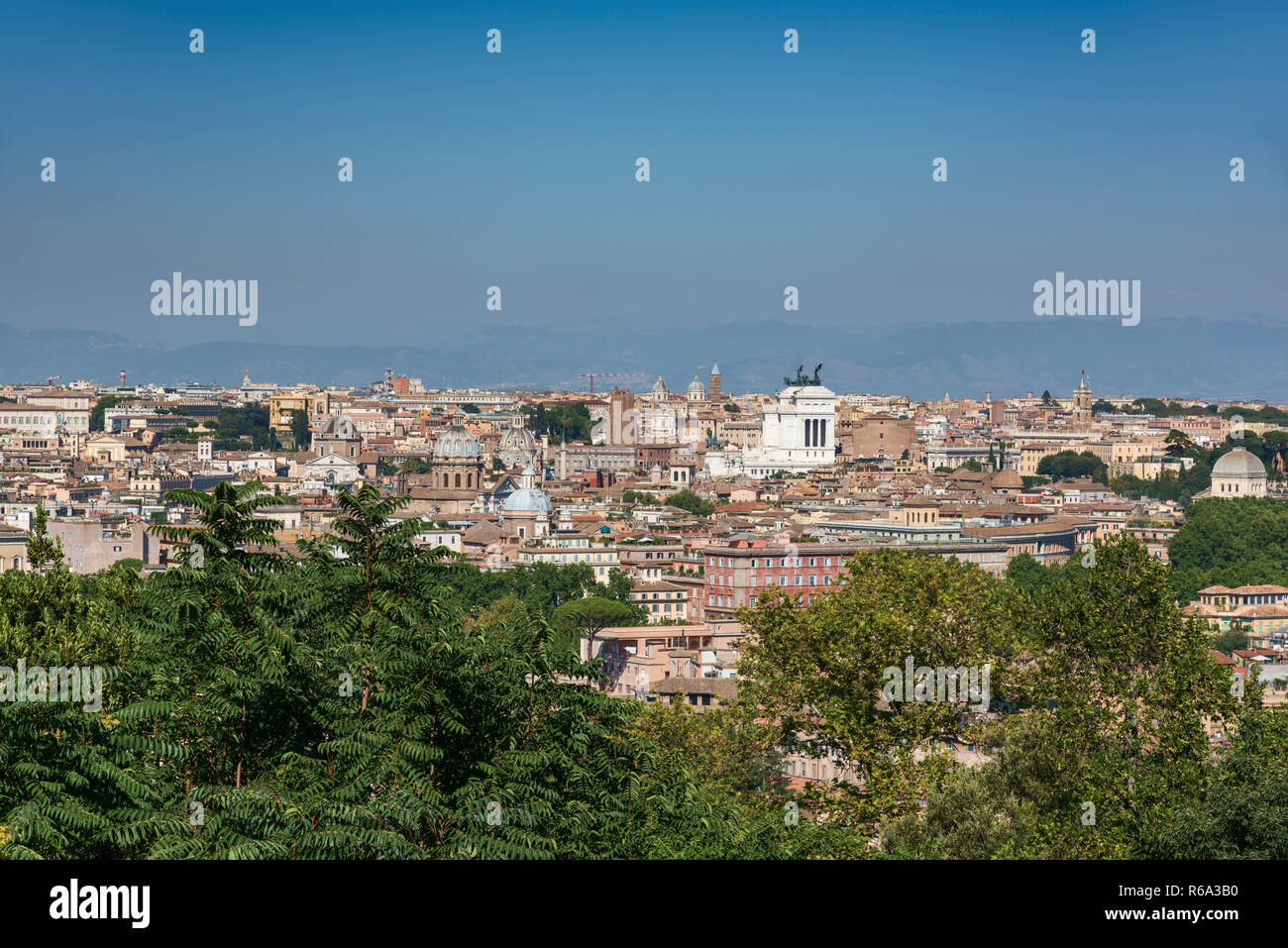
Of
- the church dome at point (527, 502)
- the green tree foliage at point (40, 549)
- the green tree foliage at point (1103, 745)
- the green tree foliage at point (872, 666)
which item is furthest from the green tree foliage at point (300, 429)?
the green tree foliage at point (1103, 745)

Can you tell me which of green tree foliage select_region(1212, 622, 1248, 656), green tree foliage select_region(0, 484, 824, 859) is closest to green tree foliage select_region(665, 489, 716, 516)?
green tree foliage select_region(1212, 622, 1248, 656)

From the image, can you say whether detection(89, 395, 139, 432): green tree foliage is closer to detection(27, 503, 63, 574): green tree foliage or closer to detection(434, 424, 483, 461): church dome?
detection(434, 424, 483, 461): church dome

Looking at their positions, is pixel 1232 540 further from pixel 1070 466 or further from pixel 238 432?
pixel 238 432

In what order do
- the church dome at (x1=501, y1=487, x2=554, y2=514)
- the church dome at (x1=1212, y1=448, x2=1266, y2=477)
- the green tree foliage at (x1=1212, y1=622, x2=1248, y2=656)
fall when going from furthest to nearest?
1. the church dome at (x1=1212, y1=448, x2=1266, y2=477)
2. the church dome at (x1=501, y1=487, x2=554, y2=514)
3. the green tree foliage at (x1=1212, y1=622, x2=1248, y2=656)

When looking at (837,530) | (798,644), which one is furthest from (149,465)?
(798,644)

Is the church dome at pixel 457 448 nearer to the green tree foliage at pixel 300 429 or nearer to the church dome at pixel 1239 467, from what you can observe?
the green tree foliage at pixel 300 429

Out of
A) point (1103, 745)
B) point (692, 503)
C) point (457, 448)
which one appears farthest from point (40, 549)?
point (457, 448)
